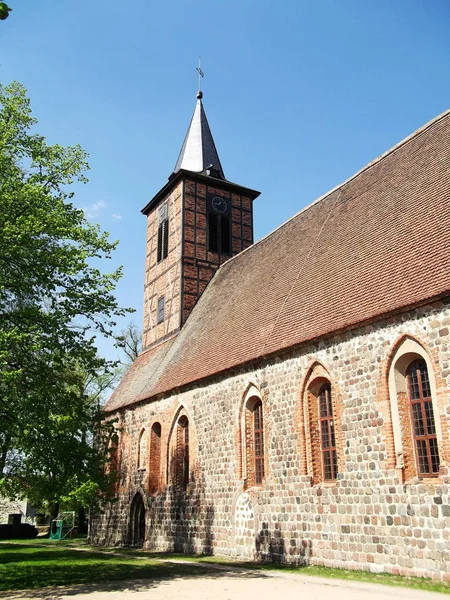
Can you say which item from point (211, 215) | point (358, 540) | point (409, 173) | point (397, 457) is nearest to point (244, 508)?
point (358, 540)

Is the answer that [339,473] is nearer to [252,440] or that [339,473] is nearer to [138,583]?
[252,440]

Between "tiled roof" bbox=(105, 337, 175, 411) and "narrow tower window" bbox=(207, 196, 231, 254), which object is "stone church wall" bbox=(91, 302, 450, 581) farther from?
"narrow tower window" bbox=(207, 196, 231, 254)

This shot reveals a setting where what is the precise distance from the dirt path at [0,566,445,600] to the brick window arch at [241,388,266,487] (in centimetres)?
435

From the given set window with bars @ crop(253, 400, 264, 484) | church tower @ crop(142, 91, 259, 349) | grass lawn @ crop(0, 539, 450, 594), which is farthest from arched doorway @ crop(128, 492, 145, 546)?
window with bars @ crop(253, 400, 264, 484)

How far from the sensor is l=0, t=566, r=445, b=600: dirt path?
866 centimetres

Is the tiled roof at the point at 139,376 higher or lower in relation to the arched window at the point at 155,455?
higher

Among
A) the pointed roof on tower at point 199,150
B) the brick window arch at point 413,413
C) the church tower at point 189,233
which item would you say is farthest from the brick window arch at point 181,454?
the pointed roof on tower at point 199,150

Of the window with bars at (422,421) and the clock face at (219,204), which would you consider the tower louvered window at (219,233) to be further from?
the window with bars at (422,421)

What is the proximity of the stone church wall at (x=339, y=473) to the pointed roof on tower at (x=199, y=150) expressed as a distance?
550 inches

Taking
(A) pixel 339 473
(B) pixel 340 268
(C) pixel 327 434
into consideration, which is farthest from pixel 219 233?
(A) pixel 339 473

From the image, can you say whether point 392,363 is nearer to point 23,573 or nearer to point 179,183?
point 23,573

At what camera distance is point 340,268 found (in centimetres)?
1502

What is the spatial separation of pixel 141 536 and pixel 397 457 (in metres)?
13.6

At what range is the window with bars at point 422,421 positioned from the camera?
10.7 meters
